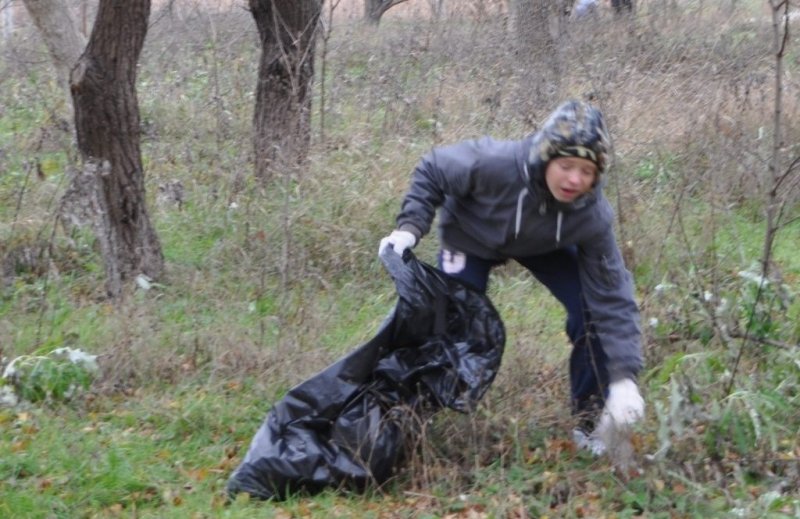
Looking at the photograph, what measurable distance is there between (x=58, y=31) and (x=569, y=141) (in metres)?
6.38

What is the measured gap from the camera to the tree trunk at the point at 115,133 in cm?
598

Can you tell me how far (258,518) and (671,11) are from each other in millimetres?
10544

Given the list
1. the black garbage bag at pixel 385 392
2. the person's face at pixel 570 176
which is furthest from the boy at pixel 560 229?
the black garbage bag at pixel 385 392

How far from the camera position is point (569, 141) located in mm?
3662

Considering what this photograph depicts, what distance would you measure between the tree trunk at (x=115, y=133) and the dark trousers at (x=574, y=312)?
2.29 m

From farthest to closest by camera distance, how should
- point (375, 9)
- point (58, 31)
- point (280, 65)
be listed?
1. point (375, 9)
2. point (58, 31)
3. point (280, 65)

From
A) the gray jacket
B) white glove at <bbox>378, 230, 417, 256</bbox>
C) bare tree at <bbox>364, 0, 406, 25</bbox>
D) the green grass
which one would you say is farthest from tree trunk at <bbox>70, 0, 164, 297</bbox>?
bare tree at <bbox>364, 0, 406, 25</bbox>

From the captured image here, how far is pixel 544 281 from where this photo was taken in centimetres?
432

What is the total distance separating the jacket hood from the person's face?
0.07 feet

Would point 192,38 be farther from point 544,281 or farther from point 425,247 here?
point 544,281

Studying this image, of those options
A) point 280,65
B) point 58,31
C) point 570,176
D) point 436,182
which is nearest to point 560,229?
point 570,176

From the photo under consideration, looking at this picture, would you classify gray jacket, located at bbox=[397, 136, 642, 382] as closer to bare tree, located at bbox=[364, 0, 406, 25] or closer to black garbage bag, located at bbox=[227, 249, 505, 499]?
black garbage bag, located at bbox=[227, 249, 505, 499]

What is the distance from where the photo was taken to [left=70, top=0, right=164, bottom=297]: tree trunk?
5.98 meters

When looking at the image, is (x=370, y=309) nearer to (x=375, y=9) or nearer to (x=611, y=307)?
(x=611, y=307)
